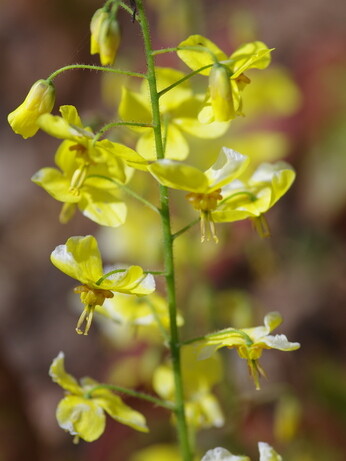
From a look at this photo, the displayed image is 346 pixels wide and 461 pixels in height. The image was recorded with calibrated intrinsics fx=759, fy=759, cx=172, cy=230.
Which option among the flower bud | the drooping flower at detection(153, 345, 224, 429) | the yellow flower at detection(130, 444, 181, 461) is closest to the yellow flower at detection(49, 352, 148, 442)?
the drooping flower at detection(153, 345, 224, 429)

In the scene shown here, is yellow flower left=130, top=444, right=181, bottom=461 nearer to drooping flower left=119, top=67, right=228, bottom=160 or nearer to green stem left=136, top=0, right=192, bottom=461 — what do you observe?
Result: green stem left=136, top=0, right=192, bottom=461

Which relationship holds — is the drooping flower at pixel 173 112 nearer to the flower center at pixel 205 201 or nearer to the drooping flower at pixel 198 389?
the flower center at pixel 205 201

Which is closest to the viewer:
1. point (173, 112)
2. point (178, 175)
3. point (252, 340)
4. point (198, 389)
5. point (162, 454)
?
point (178, 175)

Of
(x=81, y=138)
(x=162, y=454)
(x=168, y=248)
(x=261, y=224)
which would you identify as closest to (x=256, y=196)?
(x=261, y=224)

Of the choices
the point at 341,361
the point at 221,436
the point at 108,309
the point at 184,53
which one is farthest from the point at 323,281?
the point at 184,53

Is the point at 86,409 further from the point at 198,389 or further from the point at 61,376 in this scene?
the point at 198,389

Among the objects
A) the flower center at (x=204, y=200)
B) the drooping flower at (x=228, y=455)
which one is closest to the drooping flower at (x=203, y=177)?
the flower center at (x=204, y=200)

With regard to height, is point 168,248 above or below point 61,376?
above
